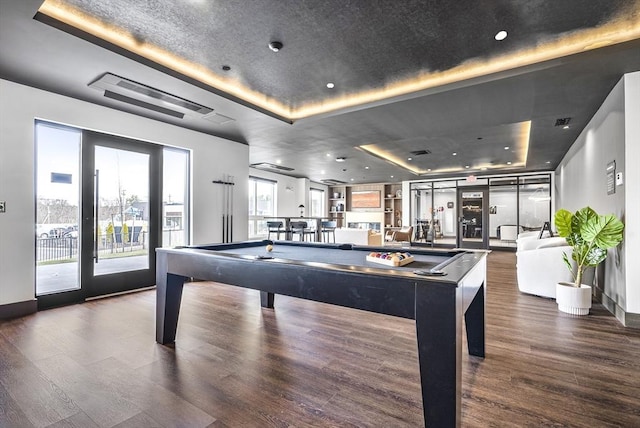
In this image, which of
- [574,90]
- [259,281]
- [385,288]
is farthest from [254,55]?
[574,90]

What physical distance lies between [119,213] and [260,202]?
19.7ft

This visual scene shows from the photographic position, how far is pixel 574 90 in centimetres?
374

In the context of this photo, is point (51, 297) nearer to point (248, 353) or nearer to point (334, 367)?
point (248, 353)

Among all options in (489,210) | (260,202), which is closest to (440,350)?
(260,202)

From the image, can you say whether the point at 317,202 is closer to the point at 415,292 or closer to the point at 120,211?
the point at 120,211

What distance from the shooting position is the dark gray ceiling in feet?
8.26

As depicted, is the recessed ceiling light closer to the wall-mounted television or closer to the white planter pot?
the white planter pot

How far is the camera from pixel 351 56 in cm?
320

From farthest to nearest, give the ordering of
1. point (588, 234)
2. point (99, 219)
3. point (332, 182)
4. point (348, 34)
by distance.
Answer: point (332, 182) → point (99, 219) → point (588, 234) → point (348, 34)

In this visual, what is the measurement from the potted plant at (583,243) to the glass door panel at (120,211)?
6066mm

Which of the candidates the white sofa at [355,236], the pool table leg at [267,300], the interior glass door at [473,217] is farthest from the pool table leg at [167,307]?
the interior glass door at [473,217]

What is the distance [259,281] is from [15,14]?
9.22 feet

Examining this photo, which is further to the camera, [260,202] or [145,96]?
[260,202]

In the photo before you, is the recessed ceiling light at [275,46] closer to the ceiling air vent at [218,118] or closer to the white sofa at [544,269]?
the ceiling air vent at [218,118]
